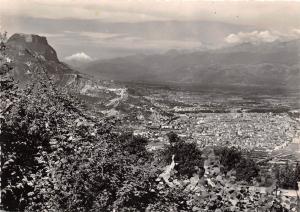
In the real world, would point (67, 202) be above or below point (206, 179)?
below

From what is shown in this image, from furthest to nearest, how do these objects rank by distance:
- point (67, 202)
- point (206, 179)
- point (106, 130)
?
point (106, 130) → point (67, 202) → point (206, 179)

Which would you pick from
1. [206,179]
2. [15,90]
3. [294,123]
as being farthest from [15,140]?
[294,123]

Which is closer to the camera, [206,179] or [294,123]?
[206,179]

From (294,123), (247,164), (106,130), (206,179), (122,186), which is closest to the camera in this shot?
(206,179)

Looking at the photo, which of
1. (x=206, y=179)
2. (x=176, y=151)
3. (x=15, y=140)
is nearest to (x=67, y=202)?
(x=15, y=140)

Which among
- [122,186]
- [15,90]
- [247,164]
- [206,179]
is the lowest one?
[247,164]

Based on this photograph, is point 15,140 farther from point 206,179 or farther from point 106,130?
point 206,179

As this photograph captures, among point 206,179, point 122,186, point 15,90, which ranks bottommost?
point 122,186

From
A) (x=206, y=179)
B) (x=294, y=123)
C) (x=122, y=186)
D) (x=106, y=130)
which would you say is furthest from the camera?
(x=294, y=123)

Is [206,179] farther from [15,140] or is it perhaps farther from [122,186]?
[15,140]
